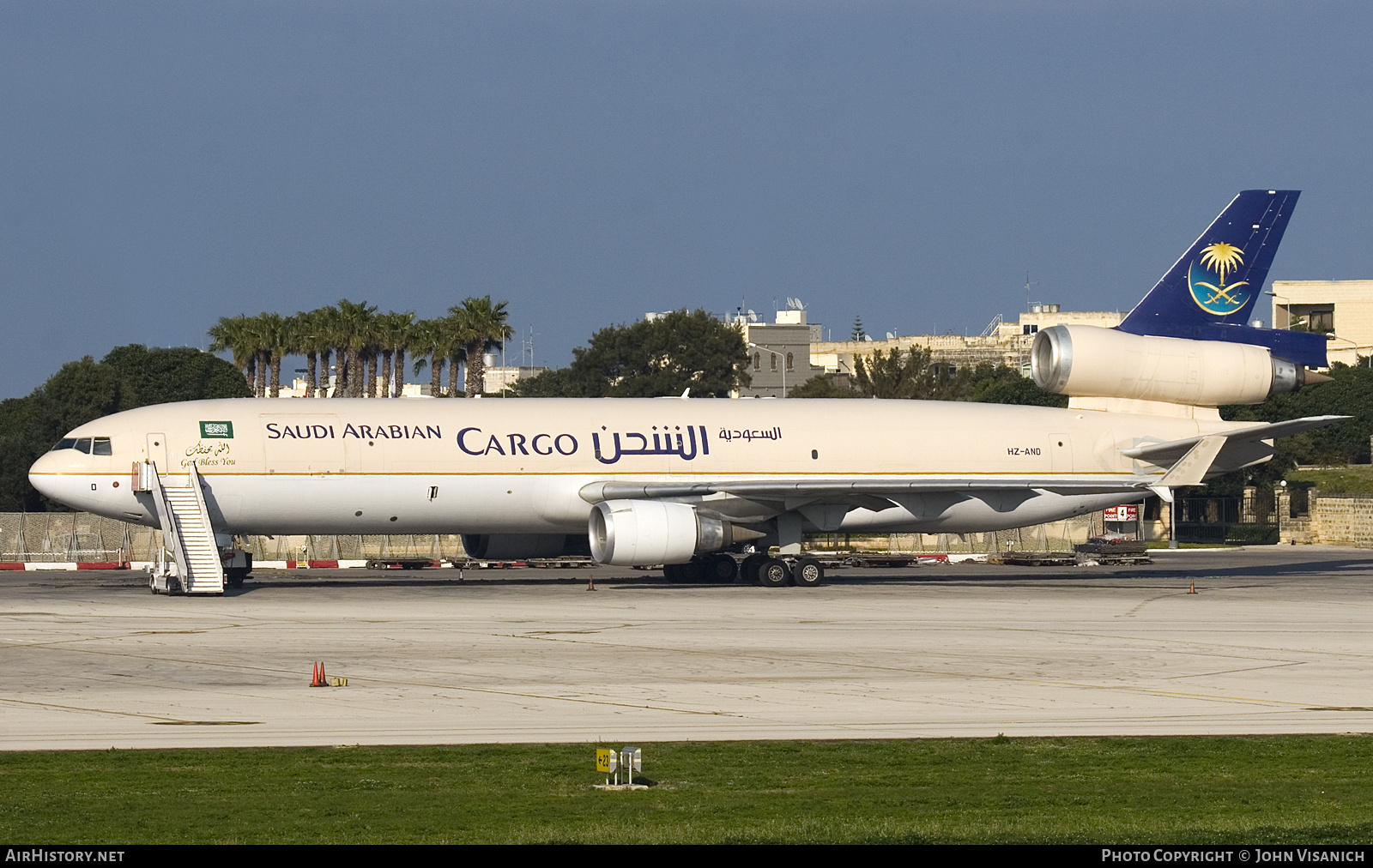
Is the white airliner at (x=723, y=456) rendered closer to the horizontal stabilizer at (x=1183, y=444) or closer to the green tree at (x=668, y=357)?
the horizontal stabilizer at (x=1183, y=444)

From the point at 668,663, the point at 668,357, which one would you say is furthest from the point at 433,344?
the point at 668,663

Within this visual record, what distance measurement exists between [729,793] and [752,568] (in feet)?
94.8

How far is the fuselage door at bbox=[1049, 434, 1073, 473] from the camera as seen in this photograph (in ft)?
143

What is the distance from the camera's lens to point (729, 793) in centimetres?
1323

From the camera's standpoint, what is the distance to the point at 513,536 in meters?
42.8

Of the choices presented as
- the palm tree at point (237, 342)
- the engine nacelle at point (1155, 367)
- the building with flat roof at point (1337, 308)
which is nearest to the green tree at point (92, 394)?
the palm tree at point (237, 342)

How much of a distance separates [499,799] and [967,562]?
46.3 m

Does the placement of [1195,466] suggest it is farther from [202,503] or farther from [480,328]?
[480,328]

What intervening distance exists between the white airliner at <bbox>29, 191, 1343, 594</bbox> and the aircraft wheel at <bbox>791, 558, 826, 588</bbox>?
4 cm

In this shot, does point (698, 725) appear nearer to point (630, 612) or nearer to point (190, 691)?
point (190, 691)

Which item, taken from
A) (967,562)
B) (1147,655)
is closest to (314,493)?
(1147,655)

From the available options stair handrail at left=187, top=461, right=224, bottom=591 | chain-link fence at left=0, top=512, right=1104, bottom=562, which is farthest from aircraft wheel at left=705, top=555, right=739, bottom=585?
chain-link fence at left=0, top=512, right=1104, bottom=562

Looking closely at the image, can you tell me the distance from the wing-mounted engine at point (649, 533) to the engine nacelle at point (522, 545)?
362 centimetres

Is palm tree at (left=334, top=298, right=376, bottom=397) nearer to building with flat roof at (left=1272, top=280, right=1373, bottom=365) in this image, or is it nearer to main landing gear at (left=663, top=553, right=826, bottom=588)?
main landing gear at (left=663, top=553, right=826, bottom=588)
